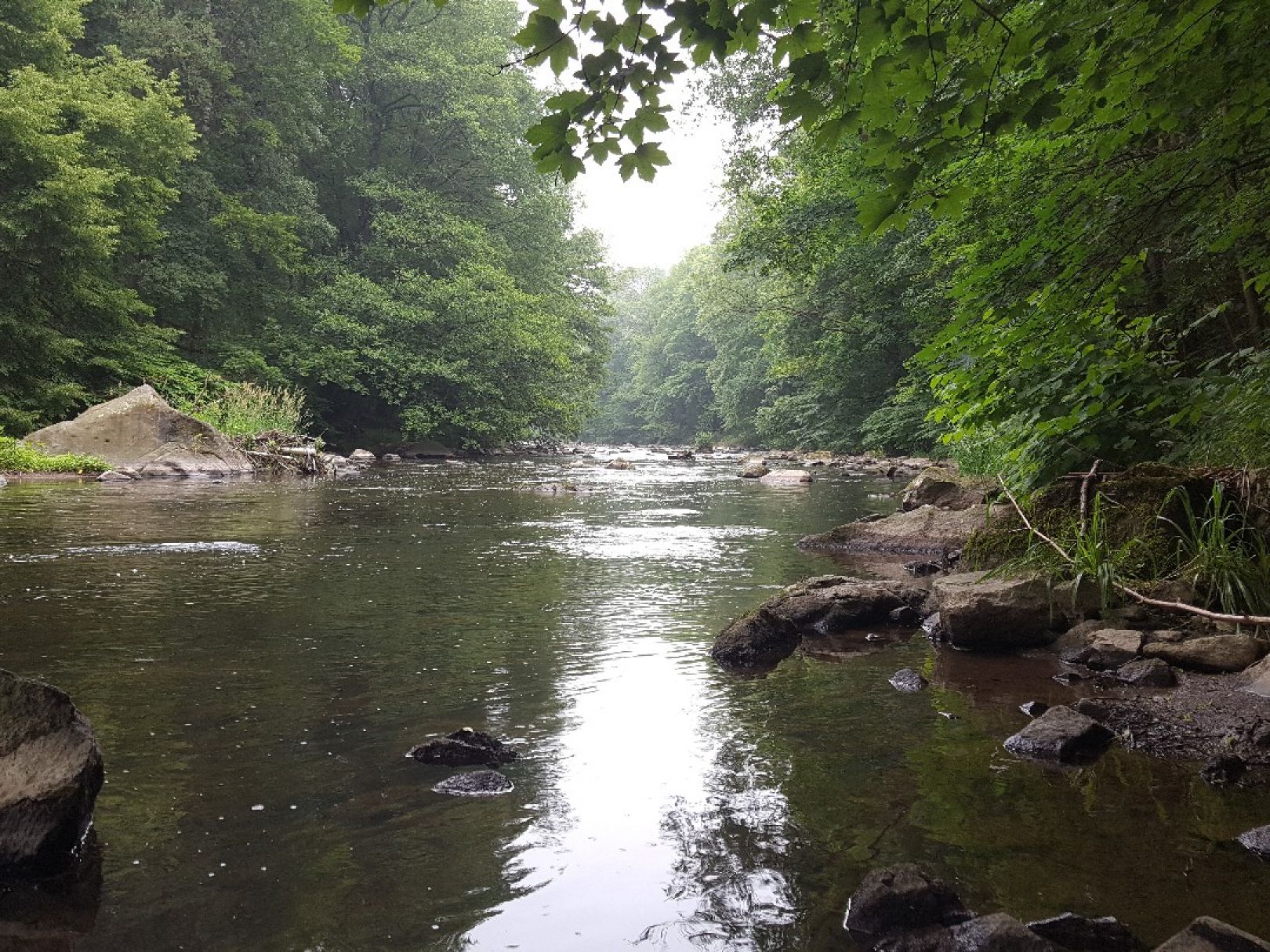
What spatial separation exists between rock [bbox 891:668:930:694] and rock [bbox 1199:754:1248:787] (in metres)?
1.33

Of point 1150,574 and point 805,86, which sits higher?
point 805,86

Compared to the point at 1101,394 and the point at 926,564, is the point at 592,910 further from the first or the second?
the point at 926,564

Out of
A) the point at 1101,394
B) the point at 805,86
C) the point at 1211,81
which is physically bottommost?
the point at 1101,394

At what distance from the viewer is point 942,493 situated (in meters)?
11.7

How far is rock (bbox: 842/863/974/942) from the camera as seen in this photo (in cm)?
218

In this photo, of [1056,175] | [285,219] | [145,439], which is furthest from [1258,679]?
[285,219]

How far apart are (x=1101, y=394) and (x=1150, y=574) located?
4.02 ft

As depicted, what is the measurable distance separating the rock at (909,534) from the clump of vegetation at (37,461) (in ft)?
44.9

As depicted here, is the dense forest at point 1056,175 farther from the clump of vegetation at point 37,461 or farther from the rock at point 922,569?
the clump of vegetation at point 37,461

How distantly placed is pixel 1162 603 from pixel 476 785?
300cm

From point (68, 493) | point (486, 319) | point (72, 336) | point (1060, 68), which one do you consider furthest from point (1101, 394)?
point (486, 319)

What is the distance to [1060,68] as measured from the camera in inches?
128

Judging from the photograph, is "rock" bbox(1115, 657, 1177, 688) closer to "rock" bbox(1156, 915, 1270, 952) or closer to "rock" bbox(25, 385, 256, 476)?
"rock" bbox(1156, 915, 1270, 952)

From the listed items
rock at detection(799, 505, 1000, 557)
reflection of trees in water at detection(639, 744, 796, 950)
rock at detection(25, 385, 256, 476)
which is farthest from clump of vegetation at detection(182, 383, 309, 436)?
reflection of trees in water at detection(639, 744, 796, 950)
